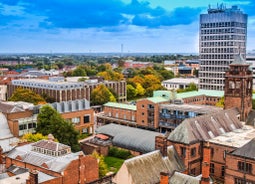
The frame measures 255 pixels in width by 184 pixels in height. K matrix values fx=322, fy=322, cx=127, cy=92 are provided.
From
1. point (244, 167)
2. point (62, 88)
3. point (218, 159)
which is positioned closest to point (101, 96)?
point (62, 88)

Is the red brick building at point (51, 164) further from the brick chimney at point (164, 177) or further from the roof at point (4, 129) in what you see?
the roof at point (4, 129)

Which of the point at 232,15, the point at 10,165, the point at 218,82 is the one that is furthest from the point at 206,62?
the point at 10,165

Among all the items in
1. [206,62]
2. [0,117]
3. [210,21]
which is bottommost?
[0,117]

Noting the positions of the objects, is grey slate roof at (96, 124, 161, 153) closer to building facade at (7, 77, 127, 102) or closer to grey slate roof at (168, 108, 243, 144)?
grey slate roof at (168, 108, 243, 144)

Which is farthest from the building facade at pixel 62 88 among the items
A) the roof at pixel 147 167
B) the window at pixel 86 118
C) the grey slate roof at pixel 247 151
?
the grey slate roof at pixel 247 151

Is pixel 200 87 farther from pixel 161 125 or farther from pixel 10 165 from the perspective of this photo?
pixel 10 165

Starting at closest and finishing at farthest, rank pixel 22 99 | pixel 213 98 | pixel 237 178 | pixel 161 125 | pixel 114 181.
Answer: pixel 114 181 → pixel 237 178 → pixel 161 125 → pixel 22 99 → pixel 213 98

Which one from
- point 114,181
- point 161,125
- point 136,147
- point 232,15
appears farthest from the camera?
point 232,15

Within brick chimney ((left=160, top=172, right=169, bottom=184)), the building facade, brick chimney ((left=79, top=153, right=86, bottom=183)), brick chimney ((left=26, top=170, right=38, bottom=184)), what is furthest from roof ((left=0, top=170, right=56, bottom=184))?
the building facade

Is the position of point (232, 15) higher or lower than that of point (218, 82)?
higher
